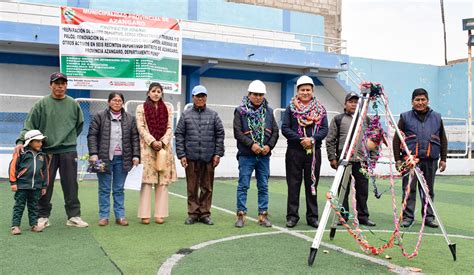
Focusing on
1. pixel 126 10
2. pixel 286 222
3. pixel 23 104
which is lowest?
pixel 286 222

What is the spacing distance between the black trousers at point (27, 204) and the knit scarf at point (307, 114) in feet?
11.4

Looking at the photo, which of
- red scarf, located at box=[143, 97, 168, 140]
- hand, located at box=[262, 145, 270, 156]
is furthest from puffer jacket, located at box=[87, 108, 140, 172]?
hand, located at box=[262, 145, 270, 156]

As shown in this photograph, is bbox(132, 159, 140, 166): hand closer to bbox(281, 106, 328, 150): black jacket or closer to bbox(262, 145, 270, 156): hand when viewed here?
bbox(262, 145, 270, 156): hand

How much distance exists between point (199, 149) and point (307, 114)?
62.2 inches

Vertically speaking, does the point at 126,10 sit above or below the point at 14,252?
above

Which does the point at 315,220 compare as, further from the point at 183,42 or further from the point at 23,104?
the point at 183,42

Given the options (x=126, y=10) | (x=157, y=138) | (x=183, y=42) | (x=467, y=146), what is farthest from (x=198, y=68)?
(x=157, y=138)

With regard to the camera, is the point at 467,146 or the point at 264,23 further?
the point at 264,23

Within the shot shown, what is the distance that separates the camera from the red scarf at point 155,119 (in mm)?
6621

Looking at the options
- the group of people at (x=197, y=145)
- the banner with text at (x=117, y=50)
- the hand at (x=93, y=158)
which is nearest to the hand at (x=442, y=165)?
the group of people at (x=197, y=145)

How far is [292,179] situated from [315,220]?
65 cm

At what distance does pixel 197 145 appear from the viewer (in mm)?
6645

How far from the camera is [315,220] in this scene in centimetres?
654

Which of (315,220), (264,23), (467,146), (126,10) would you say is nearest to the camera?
Result: (315,220)
